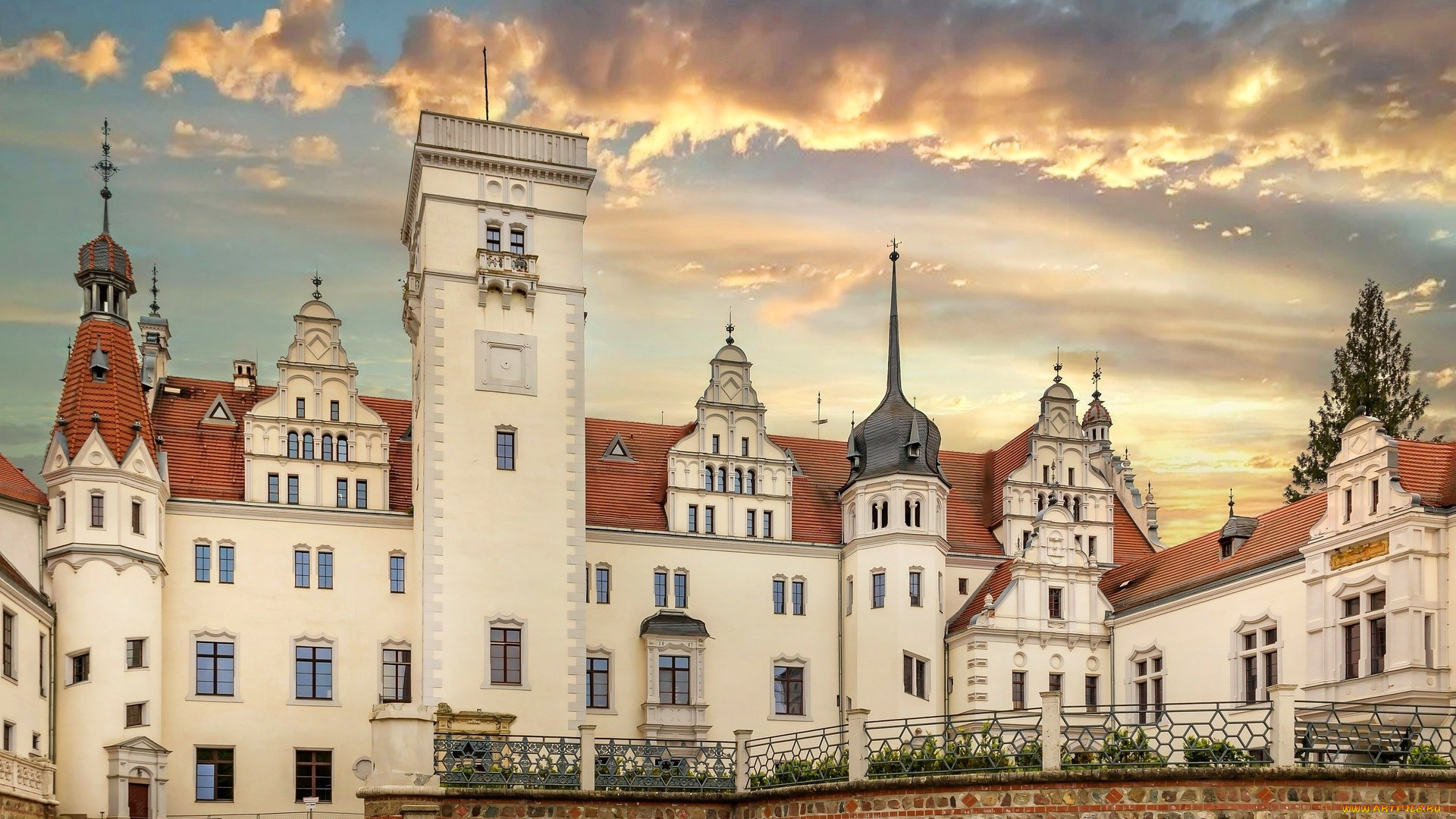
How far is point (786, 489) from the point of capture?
49.6 meters

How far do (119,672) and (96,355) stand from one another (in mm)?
7589

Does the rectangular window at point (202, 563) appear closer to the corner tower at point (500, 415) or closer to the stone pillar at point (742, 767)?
the corner tower at point (500, 415)

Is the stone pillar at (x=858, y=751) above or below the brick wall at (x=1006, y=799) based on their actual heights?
above

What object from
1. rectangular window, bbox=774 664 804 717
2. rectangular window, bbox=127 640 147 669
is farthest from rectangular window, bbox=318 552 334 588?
rectangular window, bbox=774 664 804 717

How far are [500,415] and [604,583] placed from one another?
5.41 metres

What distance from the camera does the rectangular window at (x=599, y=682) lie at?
46.6 m

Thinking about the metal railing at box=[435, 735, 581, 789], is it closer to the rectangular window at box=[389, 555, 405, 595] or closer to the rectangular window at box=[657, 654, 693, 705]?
the rectangular window at box=[389, 555, 405, 595]

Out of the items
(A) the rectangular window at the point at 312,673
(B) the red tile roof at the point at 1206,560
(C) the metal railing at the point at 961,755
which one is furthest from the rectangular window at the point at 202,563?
(B) the red tile roof at the point at 1206,560

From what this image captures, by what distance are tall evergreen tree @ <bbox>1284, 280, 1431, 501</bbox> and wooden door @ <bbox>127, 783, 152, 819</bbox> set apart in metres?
35.1

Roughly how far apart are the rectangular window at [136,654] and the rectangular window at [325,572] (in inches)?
187

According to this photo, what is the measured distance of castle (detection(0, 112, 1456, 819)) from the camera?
40.4 metres

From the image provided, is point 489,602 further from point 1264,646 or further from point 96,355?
point 1264,646

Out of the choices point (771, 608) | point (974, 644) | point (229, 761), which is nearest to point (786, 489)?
point (771, 608)

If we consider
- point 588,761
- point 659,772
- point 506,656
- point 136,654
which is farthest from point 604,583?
point 588,761
